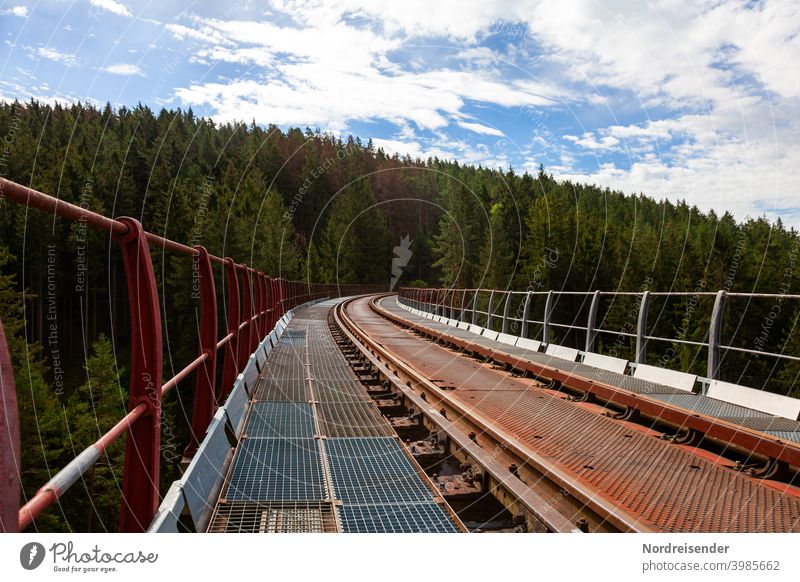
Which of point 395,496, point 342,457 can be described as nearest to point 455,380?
point 342,457

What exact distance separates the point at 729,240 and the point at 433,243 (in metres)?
37.9

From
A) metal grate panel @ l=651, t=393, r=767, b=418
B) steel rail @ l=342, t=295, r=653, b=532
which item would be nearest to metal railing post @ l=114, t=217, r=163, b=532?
steel rail @ l=342, t=295, r=653, b=532

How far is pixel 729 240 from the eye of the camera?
57000mm

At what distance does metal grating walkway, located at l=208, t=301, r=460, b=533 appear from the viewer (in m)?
3.06

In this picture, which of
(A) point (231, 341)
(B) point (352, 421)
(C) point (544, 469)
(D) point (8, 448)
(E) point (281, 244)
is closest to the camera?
(D) point (8, 448)

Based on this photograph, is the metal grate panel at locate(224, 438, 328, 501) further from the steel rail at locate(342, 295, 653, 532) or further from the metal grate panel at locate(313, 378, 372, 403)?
the metal grate panel at locate(313, 378, 372, 403)

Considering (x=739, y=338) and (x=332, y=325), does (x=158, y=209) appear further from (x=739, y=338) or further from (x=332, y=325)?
(x=739, y=338)

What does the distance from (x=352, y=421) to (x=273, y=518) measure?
7.50 ft

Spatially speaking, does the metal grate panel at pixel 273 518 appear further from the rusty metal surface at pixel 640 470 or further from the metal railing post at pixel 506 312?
the metal railing post at pixel 506 312

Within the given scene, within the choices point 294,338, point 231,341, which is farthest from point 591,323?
point 294,338

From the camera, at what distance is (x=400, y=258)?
9131 centimetres

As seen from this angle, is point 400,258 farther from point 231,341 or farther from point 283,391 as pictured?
point 231,341

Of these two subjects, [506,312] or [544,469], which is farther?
[506,312]
